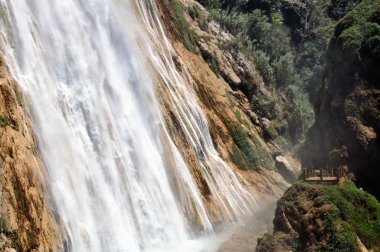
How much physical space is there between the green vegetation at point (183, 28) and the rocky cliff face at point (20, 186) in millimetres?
22893

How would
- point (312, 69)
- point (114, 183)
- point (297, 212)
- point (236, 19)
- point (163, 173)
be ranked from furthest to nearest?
point (312, 69)
point (236, 19)
point (163, 173)
point (114, 183)
point (297, 212)

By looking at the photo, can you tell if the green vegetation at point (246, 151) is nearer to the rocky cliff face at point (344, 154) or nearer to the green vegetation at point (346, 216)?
the rocky cliff face at point (344, 154)

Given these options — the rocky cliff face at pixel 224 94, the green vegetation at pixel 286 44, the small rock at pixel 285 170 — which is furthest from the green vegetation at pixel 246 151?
the green vegetation at pixel 286 44

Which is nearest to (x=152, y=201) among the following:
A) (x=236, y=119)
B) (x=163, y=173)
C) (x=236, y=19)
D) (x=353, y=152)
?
(x=163, y=173)

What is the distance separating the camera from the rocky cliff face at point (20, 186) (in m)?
15.4

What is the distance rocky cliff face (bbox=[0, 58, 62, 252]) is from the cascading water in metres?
0.87

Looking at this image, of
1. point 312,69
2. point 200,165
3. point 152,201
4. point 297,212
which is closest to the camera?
point 297,212

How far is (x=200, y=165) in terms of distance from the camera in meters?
31.1

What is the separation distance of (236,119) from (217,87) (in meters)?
2.84

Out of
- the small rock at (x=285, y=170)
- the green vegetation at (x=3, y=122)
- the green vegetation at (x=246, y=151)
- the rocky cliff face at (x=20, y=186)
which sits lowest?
the small rock at (x=285, y=170)

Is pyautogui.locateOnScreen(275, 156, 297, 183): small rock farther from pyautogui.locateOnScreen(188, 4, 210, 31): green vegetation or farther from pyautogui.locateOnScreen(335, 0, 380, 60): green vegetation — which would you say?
pyautogui.locateOnScreen(335, 0, 380, 60): green vegetation

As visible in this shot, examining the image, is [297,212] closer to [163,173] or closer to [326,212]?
[326,212]

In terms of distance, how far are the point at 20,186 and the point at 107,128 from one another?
318 inches

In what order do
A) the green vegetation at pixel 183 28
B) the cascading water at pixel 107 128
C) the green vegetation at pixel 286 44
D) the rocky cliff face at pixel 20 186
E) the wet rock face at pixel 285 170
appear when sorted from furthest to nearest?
1. the green vegetation at pixel 286 44
2. the wet rock face at pixel 285 170
3. the green vegetation at pixel 183 28
4. the cascading water at pixel 107 128
5. the rocky cliff face at pixel 20 186
